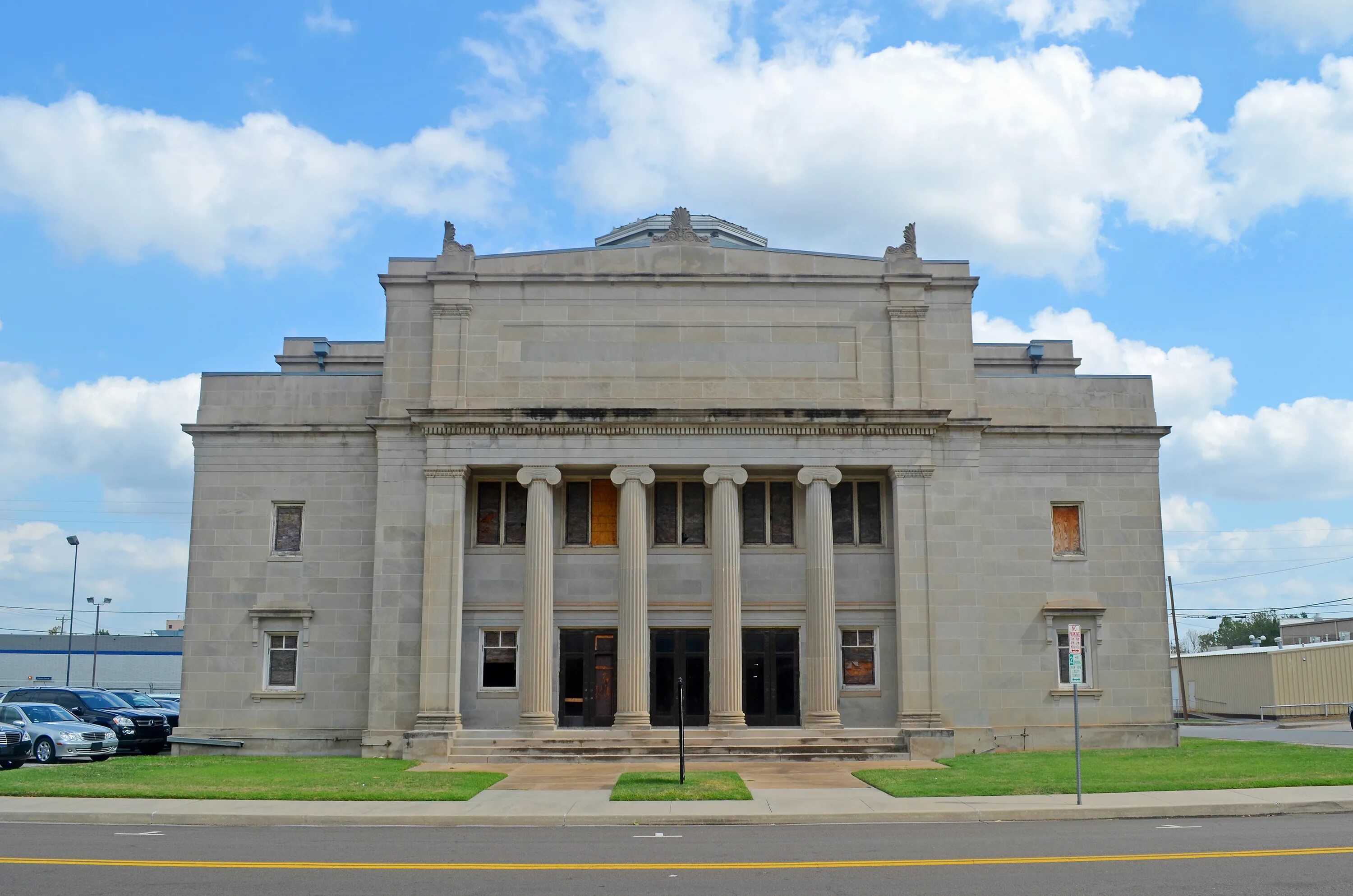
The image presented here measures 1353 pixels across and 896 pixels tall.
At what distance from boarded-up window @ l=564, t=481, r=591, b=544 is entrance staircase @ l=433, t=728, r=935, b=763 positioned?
5521 millimetres

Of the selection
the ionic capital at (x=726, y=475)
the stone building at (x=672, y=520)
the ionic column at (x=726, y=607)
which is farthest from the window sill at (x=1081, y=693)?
the ionic capital at (x=726, y=475)

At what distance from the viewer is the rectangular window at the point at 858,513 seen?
111 ft

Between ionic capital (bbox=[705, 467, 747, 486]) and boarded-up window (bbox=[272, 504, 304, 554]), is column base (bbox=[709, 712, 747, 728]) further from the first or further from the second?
boarded-up window (bbox=[272, 504, 304, 554])

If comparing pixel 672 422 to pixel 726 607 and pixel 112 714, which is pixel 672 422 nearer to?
pixel 726 607

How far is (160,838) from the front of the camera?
16.9m

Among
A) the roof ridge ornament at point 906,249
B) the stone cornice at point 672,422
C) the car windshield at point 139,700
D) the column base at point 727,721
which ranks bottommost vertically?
the column base at point 727,721

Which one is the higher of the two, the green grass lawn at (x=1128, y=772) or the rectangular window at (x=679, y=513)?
the rectangular window at (x=679, y=513)

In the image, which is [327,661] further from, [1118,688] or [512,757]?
[1118,688]

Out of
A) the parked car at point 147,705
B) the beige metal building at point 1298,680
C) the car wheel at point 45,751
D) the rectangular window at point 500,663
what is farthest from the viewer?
the beige metal building at point 1298,680

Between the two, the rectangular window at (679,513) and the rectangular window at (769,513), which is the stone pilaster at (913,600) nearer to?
the rectangular window at (769,513)

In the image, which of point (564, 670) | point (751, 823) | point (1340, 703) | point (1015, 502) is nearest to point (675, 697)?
point (564, 670)

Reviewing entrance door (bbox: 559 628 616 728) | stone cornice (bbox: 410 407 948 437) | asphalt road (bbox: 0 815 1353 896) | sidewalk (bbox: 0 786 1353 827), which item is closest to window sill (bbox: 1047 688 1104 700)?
stone cornice (bbox: 410 407 948 437)

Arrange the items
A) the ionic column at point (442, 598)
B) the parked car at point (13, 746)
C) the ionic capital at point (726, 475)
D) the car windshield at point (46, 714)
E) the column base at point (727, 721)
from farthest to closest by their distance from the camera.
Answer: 1. the ionic capital at point (726, 475)
2. the ionic column at point (442, 598)
3. the column base at point (727, 721)
4. the car windshield at point (46, 714)
5. the parked car at point (13, 746)

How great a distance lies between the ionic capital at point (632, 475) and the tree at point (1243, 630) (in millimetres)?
119399
